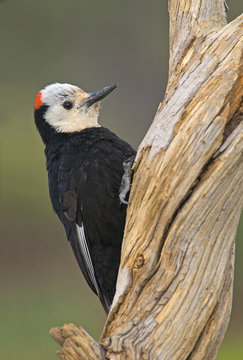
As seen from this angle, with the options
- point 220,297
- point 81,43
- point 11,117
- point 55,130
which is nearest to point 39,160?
point 11,117

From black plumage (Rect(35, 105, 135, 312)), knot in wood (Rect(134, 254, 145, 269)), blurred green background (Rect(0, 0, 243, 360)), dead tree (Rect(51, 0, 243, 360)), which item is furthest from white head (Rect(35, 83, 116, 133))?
blurred green background (Rect(0, 0, 243, 360))

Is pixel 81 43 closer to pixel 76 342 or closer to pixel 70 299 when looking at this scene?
pixel 70 299

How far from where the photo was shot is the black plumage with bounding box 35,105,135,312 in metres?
2.67

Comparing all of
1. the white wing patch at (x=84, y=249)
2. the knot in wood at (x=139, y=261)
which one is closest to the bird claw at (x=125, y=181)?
the white wing patch at (x=84, y=249)

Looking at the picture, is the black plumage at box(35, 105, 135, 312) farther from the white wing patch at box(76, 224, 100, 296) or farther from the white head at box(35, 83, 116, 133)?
the white head at box(35, 83, 116, 133)

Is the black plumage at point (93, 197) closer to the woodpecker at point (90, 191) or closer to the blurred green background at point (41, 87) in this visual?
the woodpecker at point (90, 191)

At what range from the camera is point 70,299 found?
A: 5.98 metres

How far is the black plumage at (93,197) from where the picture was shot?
8.76 ft

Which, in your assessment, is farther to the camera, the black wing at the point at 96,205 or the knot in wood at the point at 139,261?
the black wing at the point at 96,205

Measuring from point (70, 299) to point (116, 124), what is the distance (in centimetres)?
191

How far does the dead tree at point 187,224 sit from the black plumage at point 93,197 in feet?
1.74

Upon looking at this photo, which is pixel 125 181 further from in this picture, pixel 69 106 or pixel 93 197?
pixel 69 106

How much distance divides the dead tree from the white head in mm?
892

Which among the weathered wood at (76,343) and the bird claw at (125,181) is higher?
the bird claw at (125,181)
